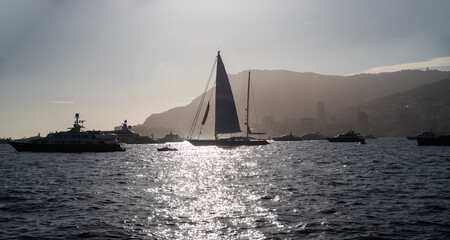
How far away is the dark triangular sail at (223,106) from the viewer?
115225 mm

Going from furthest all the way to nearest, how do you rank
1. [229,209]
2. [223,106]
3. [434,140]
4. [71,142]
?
[434,140] → [223,106] → [71,142] → [229,209]

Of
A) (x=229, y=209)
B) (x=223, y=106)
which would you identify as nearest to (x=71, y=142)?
(x=223, y=106)

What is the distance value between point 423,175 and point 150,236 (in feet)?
112

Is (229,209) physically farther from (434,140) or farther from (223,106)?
(434,140)

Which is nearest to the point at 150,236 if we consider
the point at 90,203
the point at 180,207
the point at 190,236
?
the point at 190,236

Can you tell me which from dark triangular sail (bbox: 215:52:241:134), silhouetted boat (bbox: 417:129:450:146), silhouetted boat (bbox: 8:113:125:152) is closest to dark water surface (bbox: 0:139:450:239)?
silhouetted boat (bbox: 8:113:125:152)

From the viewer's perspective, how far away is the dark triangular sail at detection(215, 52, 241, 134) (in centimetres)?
11522

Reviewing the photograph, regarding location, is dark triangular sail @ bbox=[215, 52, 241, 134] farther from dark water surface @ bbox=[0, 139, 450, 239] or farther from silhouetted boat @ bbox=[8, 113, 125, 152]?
dark water surface @ bbox=[0, 139, 450, 239]

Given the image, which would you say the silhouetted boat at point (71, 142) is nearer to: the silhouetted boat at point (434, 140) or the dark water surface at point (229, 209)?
the dark water surface at point (229, 209)

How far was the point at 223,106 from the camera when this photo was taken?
381ft

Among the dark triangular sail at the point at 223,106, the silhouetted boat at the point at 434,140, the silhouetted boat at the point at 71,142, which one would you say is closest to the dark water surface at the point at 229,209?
the silhouetted boat at the point at 71,142

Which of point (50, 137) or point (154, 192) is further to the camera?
point (50, 137)

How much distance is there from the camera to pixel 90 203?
24391 millimetres

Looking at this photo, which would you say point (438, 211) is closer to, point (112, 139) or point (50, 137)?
point (50, 137)
